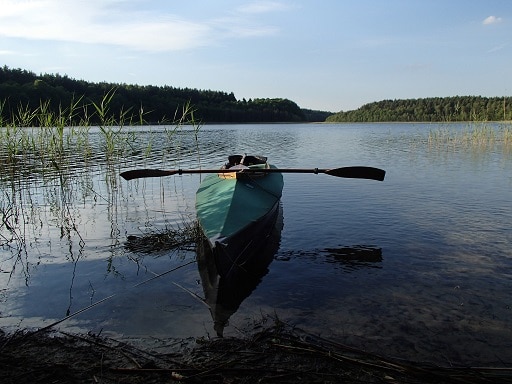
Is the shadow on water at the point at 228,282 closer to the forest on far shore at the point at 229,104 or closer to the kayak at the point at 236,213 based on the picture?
the kayak at the point at 236,213

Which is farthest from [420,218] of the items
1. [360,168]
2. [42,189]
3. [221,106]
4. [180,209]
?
[221,106]

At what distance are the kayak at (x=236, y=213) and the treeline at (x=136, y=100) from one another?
1241 cm

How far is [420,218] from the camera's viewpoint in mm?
10945

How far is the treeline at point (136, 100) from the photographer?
43500 millimetres

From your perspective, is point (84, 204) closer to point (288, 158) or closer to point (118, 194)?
point (118, 194)

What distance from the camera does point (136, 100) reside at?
7094 cm

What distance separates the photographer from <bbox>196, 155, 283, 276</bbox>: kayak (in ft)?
20.8

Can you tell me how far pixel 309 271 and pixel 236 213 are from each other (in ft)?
5.59

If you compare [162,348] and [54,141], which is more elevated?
[54,141]

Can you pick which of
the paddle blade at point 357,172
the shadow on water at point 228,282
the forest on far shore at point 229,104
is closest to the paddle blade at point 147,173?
the shadow on water at point 228,282

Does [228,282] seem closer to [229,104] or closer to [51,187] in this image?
[51,187]

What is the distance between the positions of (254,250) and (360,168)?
368 cm

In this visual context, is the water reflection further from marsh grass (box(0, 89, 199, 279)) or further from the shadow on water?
marsh grass (box(0, 89, 199, 279))

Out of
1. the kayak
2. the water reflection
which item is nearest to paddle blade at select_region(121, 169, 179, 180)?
the kayak
